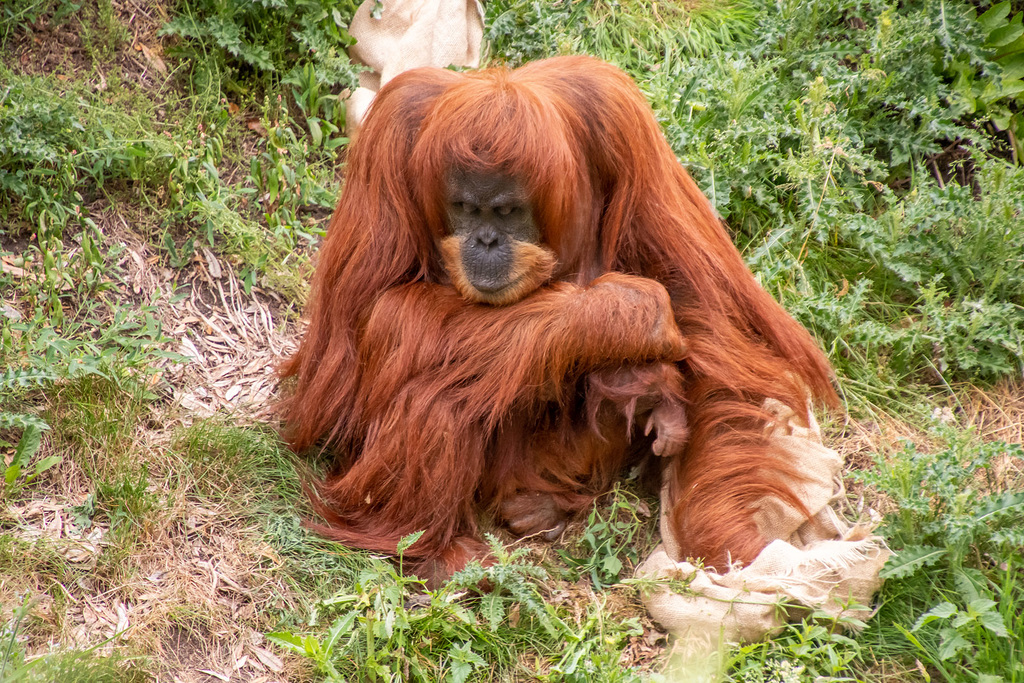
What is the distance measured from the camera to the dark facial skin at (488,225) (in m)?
2.88

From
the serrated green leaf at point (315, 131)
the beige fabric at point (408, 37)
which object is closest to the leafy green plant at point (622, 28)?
the beige fabric at point (408, 37)

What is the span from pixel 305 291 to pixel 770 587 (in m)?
2.13

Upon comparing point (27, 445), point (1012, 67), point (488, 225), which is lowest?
point (27, 445)

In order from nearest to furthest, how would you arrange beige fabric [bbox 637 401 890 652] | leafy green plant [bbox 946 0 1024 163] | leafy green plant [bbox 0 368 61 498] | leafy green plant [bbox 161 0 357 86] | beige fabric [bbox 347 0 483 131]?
beige fabric [bbox 637 401 890 652]
leafy green plant [bbox 0 368 61 498]
leafy green plant [bbox 946 0 1024 163]
leafy green plant [bbox 161 0 357 86]
beige fabric [bbox 347 0 483 131]

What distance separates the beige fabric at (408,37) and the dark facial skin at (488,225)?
1769 mm

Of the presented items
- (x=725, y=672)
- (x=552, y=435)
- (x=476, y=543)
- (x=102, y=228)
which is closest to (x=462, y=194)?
(x=552, y=435)

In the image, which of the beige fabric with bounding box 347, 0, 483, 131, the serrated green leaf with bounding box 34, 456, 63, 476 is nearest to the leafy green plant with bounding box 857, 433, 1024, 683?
the serrated green leaf with bounding box 34, 456, 63, 476

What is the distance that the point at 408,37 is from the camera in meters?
4.58

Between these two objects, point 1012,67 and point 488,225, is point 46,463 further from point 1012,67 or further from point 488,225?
point 1012,67

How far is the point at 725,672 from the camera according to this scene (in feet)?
8.91

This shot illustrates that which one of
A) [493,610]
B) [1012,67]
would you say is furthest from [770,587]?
[1012,67]

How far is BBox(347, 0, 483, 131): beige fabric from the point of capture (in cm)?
455

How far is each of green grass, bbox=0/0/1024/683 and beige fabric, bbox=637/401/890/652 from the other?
77 mm

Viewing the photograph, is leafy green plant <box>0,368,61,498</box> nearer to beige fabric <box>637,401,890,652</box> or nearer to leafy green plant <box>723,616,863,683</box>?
beige fabric <box>637,401,890,652</box>
